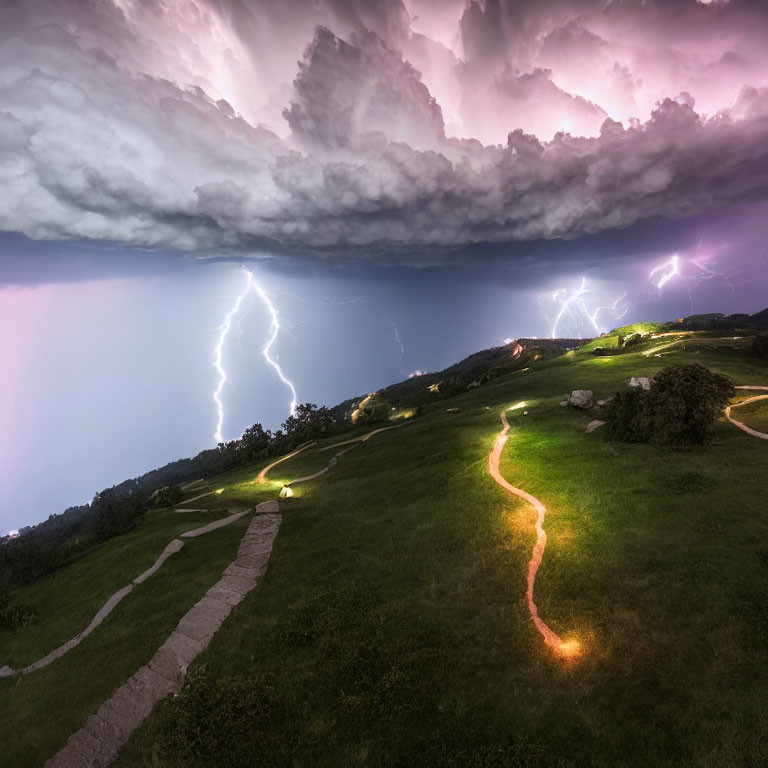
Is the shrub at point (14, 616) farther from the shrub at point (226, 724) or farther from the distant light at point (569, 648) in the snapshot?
the distant light at point (569, 648)

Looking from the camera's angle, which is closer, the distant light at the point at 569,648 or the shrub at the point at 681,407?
the distant light at the point at 569,648

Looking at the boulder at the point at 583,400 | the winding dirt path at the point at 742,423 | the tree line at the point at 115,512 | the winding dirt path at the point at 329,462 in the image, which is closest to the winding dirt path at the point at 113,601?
the winding dirt path at the point at 329,462

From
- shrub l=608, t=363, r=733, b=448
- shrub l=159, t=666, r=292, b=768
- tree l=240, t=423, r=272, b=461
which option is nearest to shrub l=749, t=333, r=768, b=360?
shrub l=608, t=363, r=733, b=448

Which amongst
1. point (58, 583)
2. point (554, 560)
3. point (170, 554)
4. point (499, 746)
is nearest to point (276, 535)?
point (170, 554)

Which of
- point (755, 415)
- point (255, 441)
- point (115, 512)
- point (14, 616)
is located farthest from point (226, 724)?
point (255, 441)

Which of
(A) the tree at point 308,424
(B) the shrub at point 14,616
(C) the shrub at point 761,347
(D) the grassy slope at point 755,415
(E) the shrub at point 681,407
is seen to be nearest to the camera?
(B) the shrub at point 14,616

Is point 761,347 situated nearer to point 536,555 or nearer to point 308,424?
point 536,555
